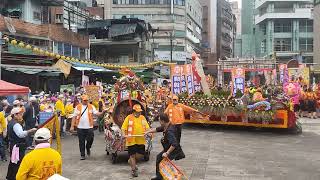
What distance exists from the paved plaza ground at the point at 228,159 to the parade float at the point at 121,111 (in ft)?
1.36

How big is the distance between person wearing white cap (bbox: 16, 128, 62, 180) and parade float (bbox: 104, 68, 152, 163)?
6408 millimetres

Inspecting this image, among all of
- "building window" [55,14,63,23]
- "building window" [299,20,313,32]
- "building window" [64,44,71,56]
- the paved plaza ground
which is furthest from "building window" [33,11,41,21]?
"building window" [299,20,313,32]

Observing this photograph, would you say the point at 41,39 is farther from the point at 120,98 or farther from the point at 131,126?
the point at 131,126

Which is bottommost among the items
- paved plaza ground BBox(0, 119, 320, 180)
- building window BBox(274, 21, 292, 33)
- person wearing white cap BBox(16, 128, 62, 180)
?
paved plaza ground BBox(0, 119, 320, 180)

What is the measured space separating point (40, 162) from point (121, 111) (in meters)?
7.48

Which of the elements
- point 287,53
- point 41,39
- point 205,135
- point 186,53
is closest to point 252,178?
point 205,135

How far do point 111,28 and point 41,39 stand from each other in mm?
18596

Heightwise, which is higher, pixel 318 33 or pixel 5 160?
pixel 318 33

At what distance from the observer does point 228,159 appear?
12930 millimetres

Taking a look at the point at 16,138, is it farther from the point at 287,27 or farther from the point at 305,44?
the point at 287,27

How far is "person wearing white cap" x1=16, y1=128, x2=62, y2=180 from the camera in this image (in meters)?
5.54

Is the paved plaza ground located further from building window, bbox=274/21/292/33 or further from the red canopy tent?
building window, bbox=274/21/292/33

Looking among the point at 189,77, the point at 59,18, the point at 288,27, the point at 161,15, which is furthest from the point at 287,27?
the point at 189,77

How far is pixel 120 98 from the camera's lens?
44.5 feet
